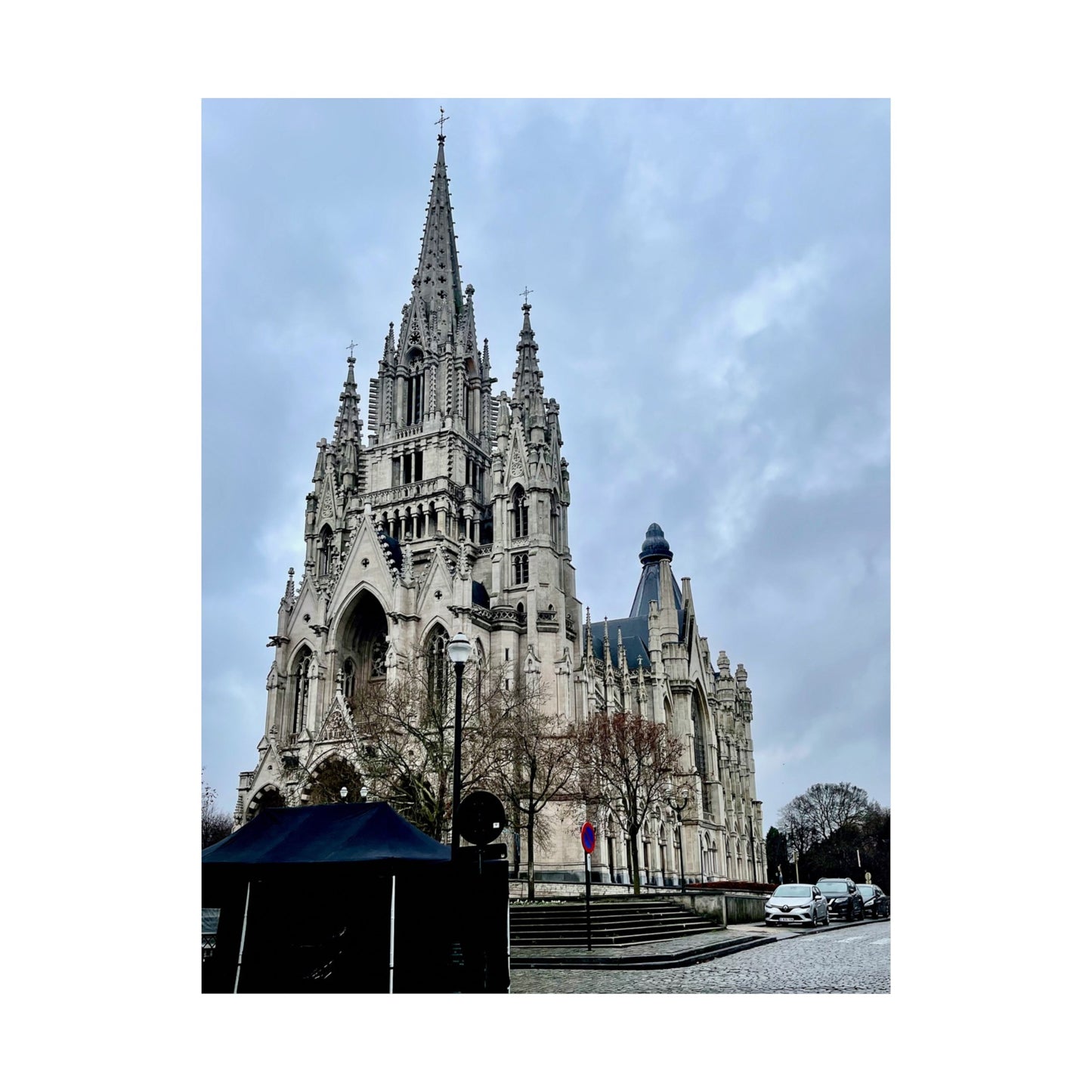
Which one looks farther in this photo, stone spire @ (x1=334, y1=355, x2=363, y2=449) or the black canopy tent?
stone spire @ (x1=334, y1=355, x2=363, y2=449)

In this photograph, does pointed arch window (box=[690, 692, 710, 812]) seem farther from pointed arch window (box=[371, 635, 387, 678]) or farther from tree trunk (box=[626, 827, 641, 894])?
tree trunk (box=[626, 827, 641, 894])

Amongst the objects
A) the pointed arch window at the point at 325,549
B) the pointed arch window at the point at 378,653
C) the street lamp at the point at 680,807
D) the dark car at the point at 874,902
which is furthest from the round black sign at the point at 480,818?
the pointed arch window at the point at 325,549

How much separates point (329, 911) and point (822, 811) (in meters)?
98.8

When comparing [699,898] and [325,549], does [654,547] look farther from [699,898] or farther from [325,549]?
[699,898]

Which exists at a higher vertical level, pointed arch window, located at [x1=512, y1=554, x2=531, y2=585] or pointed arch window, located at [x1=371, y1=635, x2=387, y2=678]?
pointed arch window, located at [x1=512, y1=554, x2=531, y2=585]

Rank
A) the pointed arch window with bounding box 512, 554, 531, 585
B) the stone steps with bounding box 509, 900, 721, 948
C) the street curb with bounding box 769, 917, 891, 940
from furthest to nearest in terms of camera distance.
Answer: the pointed arch window with bounding box 512, 554, 531, 585 → the street curb with bounding box 769, 917, 891, 940 → the stone steps with bounding box 509, 900, 721, 948

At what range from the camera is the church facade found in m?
51.3

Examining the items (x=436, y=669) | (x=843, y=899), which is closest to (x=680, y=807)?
(x=843, y=899)

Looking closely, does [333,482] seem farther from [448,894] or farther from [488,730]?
[448,894]

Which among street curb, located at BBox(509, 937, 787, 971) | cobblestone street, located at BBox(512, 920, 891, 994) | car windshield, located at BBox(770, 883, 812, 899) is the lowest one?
car windshield, located at BBox(770, 883, 812, 899)

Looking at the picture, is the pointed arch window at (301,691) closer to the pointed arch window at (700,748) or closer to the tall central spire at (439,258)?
the tall central spire at (439,258)

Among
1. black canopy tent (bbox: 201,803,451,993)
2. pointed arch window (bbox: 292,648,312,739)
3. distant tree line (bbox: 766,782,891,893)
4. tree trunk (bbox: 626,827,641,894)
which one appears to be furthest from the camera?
distant tree line (bbox: 766,782,891,893)

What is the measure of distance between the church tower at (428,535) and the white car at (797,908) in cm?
1883

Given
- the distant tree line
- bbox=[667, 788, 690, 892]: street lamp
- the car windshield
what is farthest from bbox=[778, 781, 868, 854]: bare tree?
the car windshield
